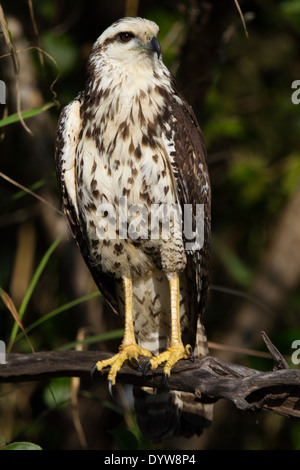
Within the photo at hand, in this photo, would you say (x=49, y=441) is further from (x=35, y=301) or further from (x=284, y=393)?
(x=284, y=393)

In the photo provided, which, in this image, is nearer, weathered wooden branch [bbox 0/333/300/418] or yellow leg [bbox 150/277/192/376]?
weathered wooden branch [bbox 0/333/300/418]

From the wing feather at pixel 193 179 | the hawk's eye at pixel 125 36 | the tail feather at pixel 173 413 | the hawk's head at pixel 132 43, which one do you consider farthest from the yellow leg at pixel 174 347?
the hawk's eye at pixel 125 36

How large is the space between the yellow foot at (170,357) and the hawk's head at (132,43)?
4.91 feet

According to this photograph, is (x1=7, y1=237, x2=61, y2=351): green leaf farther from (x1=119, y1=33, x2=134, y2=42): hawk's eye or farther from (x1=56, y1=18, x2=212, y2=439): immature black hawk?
(x1=119, y1=33, x2=134, y2=42): hawk's eye

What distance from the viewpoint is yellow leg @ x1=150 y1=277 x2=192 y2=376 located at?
3.42 m

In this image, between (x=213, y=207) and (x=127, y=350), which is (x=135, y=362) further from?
(x=213, y=207)

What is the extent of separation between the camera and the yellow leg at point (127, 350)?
134 inches

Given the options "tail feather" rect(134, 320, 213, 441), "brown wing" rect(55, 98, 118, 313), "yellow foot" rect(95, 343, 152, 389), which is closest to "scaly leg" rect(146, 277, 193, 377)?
"yellow foot" rect(95, 343, 152, 389)

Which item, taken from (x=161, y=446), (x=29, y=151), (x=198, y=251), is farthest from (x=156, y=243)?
(x=29, y=151)

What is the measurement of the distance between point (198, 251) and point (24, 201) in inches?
108

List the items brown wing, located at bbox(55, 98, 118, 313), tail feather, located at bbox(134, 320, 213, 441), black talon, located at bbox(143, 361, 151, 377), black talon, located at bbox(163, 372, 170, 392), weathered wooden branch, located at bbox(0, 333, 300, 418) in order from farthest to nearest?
tail feather, located at bbox(134, 320, 213, 441), brown wing, located at bbox(55, 98, 118, 313), black talon, located at bbox(143, 361, 151, 377), black talon, located at bbox(163, 372, 170, 392), weathered wooden branch, located at bbox(0, 333, 300, 418)

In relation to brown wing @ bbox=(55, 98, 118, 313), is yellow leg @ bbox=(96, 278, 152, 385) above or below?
below

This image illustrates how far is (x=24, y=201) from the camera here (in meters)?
6.05

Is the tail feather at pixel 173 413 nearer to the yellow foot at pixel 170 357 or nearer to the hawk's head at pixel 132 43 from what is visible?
the yellow foot at pixel 170 357
